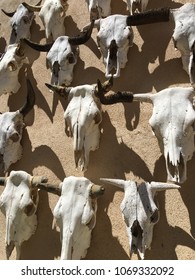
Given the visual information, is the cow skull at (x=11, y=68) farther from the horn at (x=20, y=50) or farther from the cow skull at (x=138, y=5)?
the cow skull at (x=138, y=5)

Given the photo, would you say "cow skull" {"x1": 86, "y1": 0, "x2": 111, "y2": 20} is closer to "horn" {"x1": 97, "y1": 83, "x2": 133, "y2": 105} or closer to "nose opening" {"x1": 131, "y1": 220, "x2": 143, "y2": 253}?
"horn" {"x1": 97, "y1": 83, "x2": 133, "y2": 105}

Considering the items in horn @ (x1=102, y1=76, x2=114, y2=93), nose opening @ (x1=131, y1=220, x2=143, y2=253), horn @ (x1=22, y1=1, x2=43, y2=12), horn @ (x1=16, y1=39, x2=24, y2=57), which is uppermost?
horn @ (x1=22, y1=1, x2=43, y2=12)

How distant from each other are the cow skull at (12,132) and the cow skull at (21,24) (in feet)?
2.58

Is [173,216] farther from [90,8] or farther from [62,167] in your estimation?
[90,8]

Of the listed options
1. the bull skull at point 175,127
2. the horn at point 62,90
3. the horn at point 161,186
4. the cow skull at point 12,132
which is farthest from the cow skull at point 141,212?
the cow skull at point 12,132

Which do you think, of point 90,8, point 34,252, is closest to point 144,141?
point 34,252

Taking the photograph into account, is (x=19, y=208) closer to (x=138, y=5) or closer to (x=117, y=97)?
(x=117, y=97)

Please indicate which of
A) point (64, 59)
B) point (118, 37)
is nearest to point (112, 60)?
point (118, 37)

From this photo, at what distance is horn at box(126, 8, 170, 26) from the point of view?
2.98m

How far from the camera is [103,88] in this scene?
2844 millimetres

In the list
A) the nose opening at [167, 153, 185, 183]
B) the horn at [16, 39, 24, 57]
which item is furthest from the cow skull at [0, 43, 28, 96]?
the nose opening at [167, 153, 185, 183]

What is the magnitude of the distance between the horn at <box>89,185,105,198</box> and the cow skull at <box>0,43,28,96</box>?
50.4 inches

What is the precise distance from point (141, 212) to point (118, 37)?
3.99 ft
